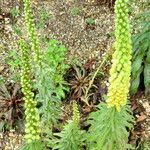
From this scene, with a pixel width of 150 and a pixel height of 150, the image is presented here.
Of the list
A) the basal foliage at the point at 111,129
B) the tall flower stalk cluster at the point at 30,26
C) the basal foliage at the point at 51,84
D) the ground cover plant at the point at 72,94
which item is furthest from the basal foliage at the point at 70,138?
the tall flower stalk cluster at the point at 30,26

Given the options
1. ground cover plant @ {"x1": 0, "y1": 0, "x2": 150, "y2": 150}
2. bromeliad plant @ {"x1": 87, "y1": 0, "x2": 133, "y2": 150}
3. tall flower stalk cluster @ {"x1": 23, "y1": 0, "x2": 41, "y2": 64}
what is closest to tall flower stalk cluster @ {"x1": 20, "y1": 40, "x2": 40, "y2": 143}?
ground cover plant @ {"x1": 0, "y1": 0, "x2": 150, "y2": 150}

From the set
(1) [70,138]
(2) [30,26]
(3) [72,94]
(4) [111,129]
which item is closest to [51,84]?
(1) [70,138]

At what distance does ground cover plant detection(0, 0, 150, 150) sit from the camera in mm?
7398

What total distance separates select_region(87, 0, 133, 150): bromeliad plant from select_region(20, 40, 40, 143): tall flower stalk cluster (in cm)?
109

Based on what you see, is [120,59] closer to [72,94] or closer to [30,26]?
[30,26]

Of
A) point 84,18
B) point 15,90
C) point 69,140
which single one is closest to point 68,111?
point 15,90

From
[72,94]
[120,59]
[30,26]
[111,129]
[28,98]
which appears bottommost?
[111,129]

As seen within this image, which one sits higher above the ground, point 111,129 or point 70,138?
point 111,129

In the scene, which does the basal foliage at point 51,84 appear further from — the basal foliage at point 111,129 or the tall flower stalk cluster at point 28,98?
the tall flower stalk cluster at point 28,98

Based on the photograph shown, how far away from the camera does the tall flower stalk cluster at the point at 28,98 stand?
19.8 feet

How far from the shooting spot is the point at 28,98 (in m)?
6.26

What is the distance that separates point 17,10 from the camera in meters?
11.6

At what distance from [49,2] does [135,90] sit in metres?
3.54

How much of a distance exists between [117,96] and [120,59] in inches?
27.8
